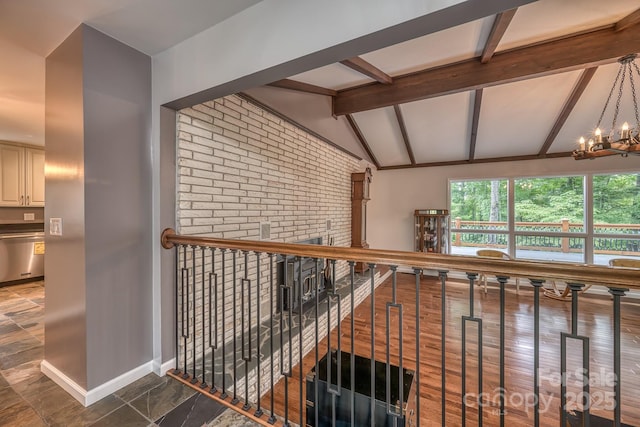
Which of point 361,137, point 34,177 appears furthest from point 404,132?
point 34,177

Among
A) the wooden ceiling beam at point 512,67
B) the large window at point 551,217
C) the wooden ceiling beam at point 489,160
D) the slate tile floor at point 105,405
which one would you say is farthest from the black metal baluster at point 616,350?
the wooden ceiling beam at point 489,160

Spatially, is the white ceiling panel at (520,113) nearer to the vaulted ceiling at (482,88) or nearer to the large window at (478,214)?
the vaulted ceiling at (482,88)

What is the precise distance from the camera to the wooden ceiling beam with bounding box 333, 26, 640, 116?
2574 millimetres

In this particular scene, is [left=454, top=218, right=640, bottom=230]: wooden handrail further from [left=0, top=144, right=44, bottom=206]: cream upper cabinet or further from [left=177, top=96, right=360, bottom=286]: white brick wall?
[left=0, top=144, right=44, bottom=206]: cream upper cabinet

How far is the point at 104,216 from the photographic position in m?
1.65

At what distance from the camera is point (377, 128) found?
4.90 metres

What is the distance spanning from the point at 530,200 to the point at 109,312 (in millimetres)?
6715

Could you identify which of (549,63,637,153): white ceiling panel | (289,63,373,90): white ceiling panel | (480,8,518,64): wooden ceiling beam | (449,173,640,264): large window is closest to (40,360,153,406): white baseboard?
(289,63,373,90): white ceiling panel

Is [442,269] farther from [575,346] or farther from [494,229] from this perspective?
[494,229]

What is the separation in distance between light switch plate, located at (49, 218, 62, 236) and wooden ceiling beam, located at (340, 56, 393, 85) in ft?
8.88

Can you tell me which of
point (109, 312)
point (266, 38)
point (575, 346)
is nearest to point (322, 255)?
point (266, 38)

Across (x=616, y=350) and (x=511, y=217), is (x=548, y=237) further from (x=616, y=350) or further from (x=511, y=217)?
(x=616, y=350)

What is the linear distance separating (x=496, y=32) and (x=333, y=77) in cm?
170

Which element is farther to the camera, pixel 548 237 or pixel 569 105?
pixel 548 237
